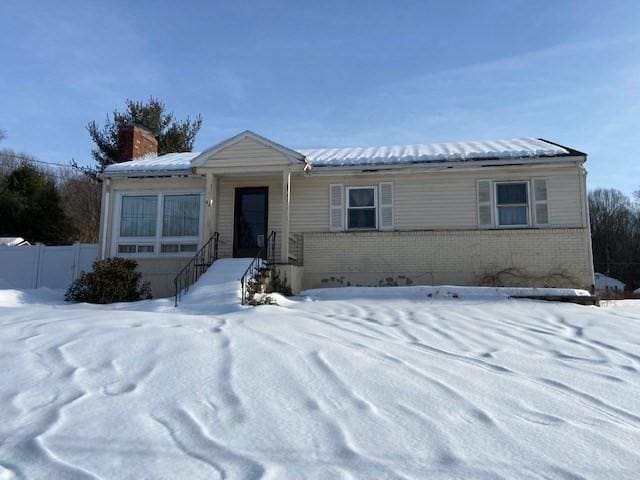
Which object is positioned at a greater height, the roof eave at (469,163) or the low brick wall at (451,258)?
the roof eave at (469,163)

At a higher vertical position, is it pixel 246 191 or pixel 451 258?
pixel 246 191

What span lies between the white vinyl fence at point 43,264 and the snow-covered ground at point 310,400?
9.59 meters

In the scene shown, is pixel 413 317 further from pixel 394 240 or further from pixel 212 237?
pixel 212 237

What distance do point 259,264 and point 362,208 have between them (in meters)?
3.59

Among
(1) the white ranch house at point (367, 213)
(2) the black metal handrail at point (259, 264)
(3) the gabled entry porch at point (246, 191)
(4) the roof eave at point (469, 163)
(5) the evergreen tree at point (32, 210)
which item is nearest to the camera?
(2) the black metal handrail at point (259, 264)

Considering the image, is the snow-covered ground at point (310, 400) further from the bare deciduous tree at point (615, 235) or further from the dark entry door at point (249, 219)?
the bare deciduous tree at point (615, 235)

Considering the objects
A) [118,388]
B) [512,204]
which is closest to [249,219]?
[512,204]

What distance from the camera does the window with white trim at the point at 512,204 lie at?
1339 centimetres

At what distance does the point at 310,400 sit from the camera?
4.02 m

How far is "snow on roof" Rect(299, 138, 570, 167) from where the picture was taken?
13.2m

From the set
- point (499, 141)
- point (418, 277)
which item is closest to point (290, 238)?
point (418, 277)

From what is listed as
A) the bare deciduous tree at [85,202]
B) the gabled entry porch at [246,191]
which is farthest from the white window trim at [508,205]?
the bare deciduous tree at [85,202]

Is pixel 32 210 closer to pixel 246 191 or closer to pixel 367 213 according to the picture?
pixel 246 191

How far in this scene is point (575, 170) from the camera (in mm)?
13094
